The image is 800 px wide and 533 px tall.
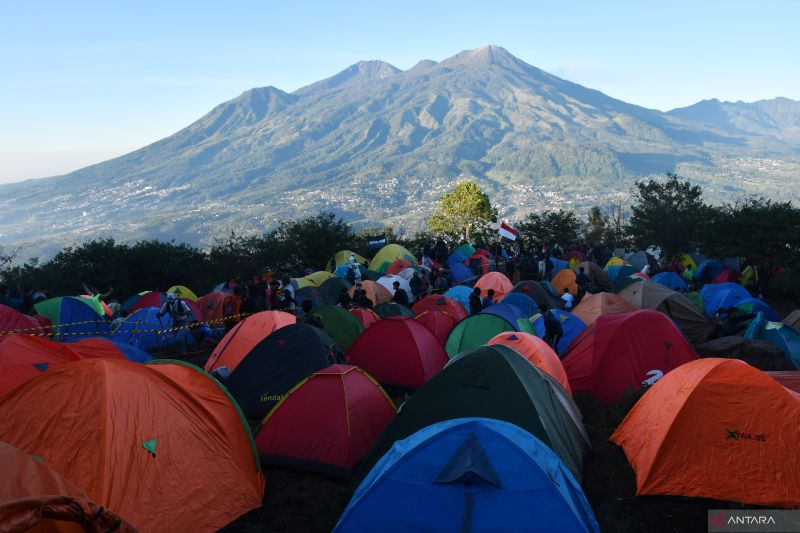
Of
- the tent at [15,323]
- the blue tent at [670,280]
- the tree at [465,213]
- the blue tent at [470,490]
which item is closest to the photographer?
the blue tent at [470,490]

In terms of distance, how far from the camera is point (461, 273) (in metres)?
21.9

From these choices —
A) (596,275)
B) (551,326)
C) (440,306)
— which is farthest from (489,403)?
(596,275)

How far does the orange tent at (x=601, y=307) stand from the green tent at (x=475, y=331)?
295 cm

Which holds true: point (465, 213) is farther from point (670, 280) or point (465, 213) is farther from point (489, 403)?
point (489, 403)

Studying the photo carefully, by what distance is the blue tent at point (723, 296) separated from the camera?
580 inches

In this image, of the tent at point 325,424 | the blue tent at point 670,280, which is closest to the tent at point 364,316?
the tent at point 325,424

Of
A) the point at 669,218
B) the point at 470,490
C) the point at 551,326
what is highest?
the point at 470,490

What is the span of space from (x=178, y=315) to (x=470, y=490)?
9.88 m

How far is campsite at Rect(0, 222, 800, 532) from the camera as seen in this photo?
13.9 feet

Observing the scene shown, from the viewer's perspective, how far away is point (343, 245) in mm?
27891

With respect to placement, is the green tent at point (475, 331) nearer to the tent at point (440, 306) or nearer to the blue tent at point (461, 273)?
the tent at point (440, 306)

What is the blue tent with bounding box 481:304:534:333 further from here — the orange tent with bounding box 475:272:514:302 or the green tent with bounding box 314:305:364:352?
the orange tent with bounding box 475:272:514:302

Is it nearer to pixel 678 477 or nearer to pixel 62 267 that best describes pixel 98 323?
pixel 62 267

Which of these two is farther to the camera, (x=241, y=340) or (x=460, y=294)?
(x=460, y=294)
